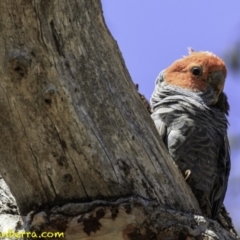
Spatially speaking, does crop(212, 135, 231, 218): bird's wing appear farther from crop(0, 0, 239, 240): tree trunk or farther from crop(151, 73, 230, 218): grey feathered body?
crop(0, 0, 239, 240): tree trunk

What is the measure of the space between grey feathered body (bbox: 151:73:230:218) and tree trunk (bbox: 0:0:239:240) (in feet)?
2.81

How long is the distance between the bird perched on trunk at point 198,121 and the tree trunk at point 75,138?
2.85 feet

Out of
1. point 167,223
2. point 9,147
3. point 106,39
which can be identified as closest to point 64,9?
point 106,39

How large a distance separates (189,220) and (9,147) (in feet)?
2.94

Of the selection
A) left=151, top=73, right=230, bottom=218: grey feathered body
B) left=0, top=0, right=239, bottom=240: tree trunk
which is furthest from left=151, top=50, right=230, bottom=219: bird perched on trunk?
left=0, top=0, right=239, bottom=240: tree trunk

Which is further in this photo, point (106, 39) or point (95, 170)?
point (106, 39)

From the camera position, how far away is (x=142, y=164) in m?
2.58

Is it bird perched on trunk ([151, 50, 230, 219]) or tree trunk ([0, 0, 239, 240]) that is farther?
bird perched on trunk ([151, 50, 230, 219])

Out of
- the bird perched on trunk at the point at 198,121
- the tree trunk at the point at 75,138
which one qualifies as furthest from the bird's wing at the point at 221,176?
the tree trunk at the point at 75,138

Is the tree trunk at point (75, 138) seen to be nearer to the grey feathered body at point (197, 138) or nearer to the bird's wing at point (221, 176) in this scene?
the grey feathered body at point (197, 138)

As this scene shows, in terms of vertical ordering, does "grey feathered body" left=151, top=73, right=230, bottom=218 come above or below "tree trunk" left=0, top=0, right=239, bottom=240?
below

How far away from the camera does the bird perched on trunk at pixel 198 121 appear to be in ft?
11.5

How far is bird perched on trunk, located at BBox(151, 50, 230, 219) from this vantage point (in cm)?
351

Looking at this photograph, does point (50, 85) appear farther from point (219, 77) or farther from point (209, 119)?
point (219, 77)
